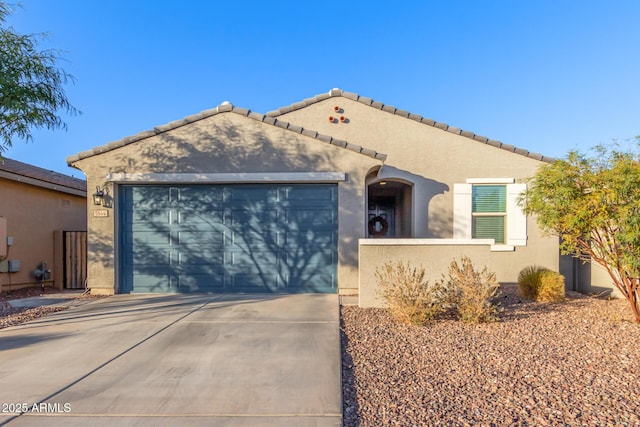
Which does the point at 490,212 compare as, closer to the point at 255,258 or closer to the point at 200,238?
the point at 255,258

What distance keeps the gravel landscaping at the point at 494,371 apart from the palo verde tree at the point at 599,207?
109cm

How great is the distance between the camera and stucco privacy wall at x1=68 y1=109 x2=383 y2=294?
7.74 m

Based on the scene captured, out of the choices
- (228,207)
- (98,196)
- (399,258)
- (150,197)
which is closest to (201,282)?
(228,207)

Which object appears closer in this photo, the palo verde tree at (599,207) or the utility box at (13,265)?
the palo verde tree at (599,207)

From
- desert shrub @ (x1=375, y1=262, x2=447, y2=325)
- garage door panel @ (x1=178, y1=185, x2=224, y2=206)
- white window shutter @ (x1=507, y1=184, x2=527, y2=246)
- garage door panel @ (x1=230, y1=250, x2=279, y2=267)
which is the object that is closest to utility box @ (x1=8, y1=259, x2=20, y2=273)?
garage door panel @ (x1=178, y1=185, x2=224, y2=206)

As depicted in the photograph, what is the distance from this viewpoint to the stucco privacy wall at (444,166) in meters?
8.85

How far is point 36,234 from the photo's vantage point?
370 inches

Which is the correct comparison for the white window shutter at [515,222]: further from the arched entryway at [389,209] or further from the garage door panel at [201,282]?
→ the garage door panel at [201,282]

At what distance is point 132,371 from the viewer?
3717 millimetres

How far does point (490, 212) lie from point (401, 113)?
3507 millimetres

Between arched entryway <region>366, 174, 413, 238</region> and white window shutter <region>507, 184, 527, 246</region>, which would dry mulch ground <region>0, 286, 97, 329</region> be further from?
white window shutter <region>507, 184, 527, 246</region>

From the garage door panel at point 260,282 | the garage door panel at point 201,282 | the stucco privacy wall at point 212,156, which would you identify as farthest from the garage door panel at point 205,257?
the stucco privacy wall at point 212,156

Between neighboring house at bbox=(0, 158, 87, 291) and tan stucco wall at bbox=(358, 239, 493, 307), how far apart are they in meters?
7.79

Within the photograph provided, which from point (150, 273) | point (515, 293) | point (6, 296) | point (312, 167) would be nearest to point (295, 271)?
point (312, 167)
